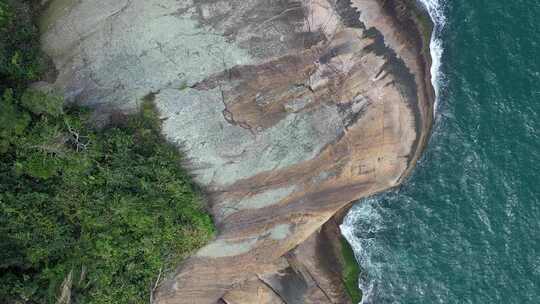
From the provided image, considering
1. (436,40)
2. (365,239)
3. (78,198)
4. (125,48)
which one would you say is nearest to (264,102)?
(125,48)

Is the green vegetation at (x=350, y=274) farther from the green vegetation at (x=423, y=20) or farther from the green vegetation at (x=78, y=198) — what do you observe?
the green vegetation at (x=423, y=20)

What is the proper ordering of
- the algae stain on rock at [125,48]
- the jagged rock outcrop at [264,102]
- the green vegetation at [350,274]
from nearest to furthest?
the algae stain on rock at [125,48] < the jagged rock outcrop at [264,102] < the green vegetation at [350,274]

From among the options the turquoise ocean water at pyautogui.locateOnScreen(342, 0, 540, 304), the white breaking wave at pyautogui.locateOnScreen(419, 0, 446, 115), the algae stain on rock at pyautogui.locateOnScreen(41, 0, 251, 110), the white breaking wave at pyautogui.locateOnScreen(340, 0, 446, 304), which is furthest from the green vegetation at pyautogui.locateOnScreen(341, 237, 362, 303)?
the algae stain on rock at pyautogui.locateOnScreen(41, 0, 251, 110)

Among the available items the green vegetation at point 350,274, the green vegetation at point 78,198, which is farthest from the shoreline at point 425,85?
the green vegetation at point 78,198

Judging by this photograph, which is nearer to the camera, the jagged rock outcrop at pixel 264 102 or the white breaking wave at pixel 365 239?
the jagged rock outcrop at pixel 264 102

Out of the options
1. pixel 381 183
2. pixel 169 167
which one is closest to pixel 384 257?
pixel 381 183

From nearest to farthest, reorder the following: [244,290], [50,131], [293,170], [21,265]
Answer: [50,131]
[21,265]
[293,170]
[244,290]

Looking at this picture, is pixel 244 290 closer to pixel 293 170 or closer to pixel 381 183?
pixel 293 170
